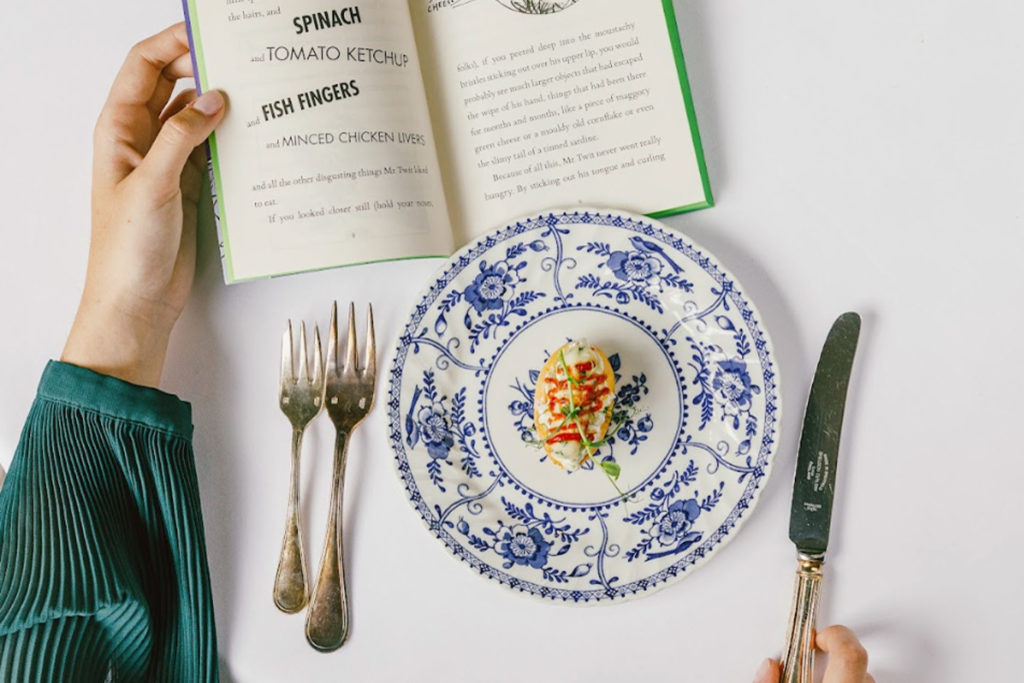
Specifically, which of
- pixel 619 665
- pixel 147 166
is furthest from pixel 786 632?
pixel 147 166

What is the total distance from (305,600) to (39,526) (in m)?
0.23

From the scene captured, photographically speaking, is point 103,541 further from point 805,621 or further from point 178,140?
point 805,621

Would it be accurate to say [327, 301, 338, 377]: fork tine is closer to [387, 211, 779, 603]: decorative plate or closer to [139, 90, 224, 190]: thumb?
[387, 211, 779, 603]: decorative plate

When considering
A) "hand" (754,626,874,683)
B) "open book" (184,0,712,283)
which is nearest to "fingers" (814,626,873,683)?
"hand" (754,626,874,683)

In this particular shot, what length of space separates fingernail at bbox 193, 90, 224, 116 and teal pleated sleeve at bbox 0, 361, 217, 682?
0.81 ft

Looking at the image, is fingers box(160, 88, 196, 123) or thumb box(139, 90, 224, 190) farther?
fingers box(160, 88, 196, 123)

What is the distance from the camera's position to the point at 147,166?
727mm

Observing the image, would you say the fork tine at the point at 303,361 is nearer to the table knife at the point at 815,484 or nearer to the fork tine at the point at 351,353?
the fork tine at the point at 351,353

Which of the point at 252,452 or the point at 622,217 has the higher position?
the point at 622,217

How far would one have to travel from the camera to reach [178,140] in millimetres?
704

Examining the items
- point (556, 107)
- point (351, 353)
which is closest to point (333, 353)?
point (351, 353)

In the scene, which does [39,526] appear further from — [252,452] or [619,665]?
[619,665]

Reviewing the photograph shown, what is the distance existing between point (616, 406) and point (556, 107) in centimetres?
27

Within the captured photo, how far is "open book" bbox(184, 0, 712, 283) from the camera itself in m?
0.71
